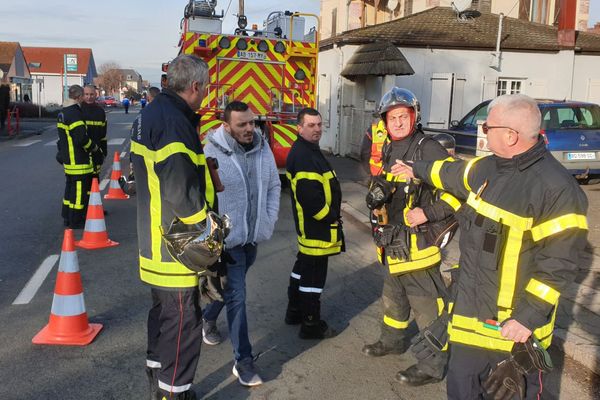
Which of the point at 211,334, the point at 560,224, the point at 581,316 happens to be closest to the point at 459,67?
the point at 581,316

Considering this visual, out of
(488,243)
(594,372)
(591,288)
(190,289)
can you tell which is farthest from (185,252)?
(591,288)

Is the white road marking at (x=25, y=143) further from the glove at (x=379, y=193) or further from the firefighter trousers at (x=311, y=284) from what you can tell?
the glove at (x=379, y=193)

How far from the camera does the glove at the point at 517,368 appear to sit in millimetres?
2607

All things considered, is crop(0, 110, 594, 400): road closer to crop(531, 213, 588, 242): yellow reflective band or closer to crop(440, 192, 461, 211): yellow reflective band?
crop(440, 192, 461, 211): yellow reflective band

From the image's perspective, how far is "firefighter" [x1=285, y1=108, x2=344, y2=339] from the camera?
4.59m

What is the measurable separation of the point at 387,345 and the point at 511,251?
204cm

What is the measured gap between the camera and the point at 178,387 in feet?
11.1

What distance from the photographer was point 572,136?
11844mm

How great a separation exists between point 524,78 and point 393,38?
14.8ft

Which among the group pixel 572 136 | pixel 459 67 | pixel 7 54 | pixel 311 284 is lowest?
pixel 311 284

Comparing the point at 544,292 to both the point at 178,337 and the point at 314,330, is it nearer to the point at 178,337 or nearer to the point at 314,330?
the point at 178,337

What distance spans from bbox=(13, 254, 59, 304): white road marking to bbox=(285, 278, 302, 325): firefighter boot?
2481 mm

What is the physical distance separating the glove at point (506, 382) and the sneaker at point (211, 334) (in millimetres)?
2452

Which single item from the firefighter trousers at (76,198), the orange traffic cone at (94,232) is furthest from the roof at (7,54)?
the orange traffic cone at (94,232)
